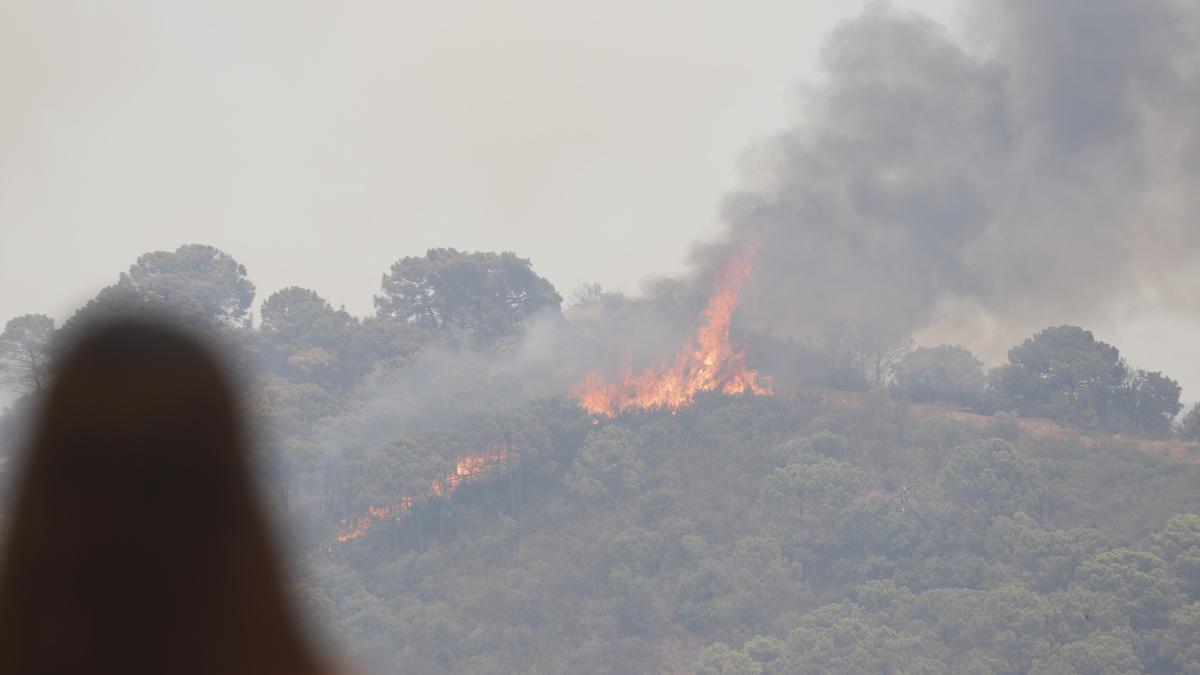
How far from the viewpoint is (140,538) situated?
94188 mm

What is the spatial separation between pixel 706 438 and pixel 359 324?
40210 mm

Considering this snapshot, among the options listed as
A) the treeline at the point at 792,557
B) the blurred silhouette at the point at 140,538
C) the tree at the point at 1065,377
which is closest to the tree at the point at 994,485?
the treeline at the point at 792,557

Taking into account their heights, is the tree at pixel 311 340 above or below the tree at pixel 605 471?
above

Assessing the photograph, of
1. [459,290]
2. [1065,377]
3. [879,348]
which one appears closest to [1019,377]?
[1065,377]

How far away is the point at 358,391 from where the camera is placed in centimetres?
13162

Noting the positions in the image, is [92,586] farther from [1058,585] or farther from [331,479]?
[1058,585]

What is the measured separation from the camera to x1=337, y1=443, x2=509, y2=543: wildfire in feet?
368

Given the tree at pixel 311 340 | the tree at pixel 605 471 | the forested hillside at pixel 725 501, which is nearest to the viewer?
the forested hillside at pixel 725 501

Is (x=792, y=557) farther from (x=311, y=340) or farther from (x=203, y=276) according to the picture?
(x=203, y=276)

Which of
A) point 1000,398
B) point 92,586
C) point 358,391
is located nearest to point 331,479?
point 358,391

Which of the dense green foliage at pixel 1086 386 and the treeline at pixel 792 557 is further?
the dense green foliage at pixel 1086 386

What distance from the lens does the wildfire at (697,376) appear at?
402 ft

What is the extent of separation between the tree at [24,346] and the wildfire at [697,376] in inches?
1473

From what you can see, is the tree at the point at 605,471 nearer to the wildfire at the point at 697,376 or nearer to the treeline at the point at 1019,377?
the wildfire at the point at 697,376
